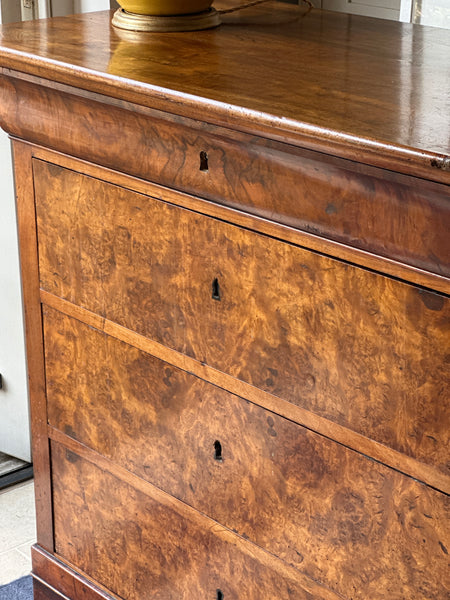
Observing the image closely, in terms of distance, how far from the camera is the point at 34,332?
5.34 feet

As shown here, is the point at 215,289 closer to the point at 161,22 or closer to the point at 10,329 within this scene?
the point at 161,22

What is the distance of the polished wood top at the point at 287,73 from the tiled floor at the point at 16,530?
117cm

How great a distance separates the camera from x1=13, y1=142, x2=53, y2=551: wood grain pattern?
59.5 inches

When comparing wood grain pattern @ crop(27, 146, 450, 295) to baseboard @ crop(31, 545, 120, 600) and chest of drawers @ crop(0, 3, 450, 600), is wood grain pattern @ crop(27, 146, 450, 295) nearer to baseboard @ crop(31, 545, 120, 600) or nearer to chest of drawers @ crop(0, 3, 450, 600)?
chest of drawers @ crop(0, 3, 450, 600)

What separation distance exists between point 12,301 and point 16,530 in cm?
56

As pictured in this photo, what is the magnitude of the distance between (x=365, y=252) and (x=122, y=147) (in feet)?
1.41

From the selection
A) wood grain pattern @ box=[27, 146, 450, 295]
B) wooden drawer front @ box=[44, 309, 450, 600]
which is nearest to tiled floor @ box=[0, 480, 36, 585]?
wooden drawer front @ box=[44, 309, 450, 600]

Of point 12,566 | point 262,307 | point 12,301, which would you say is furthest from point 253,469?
point 12,301

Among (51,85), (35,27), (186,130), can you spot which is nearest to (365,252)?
(186,130)

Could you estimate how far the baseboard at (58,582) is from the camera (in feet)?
5.57

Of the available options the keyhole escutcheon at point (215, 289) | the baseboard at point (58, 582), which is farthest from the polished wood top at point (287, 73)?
the baseboard at point (58, 582)

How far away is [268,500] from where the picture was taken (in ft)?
4.32

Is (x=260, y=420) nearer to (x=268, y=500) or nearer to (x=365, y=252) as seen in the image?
(x=268, y=500)

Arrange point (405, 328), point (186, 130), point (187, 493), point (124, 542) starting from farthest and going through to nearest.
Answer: point (124, 542), point (187, 493), point (186, 130), point (405, 328)
